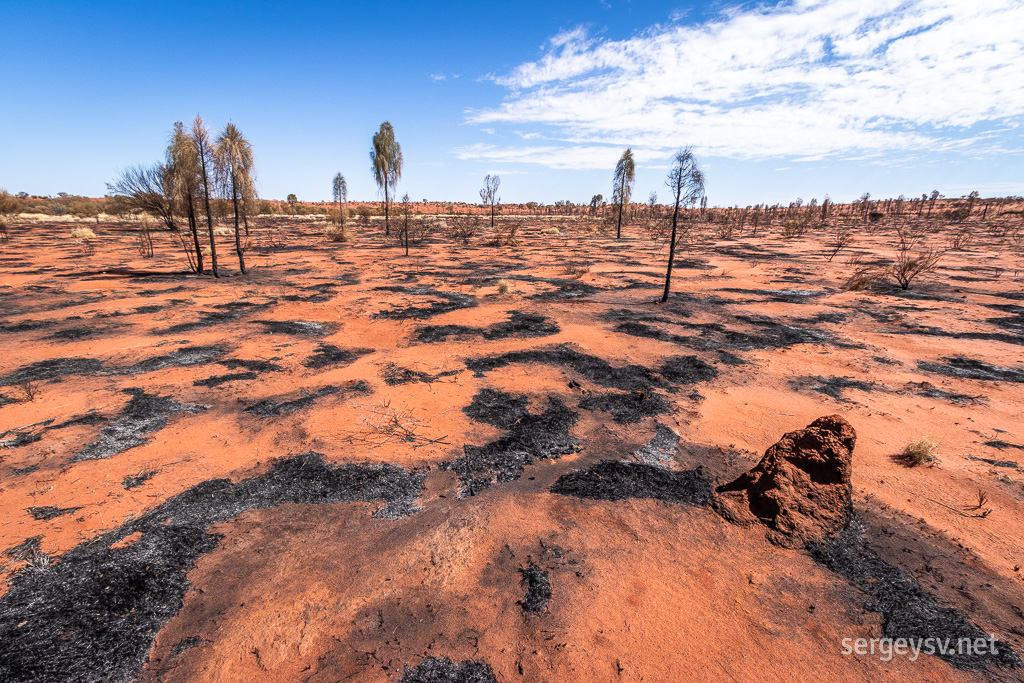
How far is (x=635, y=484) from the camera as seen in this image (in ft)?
16.0

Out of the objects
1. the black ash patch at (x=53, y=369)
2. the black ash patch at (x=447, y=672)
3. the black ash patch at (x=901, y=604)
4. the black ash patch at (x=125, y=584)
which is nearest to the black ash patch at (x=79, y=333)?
the black ash patch at (x=53, y=369)

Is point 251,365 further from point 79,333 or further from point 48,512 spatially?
point 79,333

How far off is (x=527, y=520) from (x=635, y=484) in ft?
4.84

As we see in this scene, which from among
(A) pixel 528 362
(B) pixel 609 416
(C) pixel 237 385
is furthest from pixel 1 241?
(B) pixel 609 416

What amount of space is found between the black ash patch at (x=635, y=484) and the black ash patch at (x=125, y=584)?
6.51 feet

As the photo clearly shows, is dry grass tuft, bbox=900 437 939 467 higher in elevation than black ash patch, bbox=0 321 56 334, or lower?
lower

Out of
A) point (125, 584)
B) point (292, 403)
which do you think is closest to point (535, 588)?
point (125, 584)

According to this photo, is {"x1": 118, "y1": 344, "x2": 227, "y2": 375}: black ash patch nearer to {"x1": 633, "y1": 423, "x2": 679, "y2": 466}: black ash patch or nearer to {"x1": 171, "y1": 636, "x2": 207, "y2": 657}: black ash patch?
{"x1": 171, "y1": 636, "x2": 207, "y2": 657}: black ash patch

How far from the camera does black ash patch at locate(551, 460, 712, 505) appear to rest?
4676mm

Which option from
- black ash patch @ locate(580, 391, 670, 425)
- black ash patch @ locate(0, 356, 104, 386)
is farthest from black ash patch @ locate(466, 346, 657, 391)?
black ash patch @ locate(0, 356, 104, 386)

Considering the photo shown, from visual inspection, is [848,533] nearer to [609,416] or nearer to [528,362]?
[609,416]

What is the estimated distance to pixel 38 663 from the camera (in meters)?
2.78

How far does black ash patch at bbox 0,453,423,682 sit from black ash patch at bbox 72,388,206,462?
5.85 ft

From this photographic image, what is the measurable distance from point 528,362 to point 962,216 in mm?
63266
